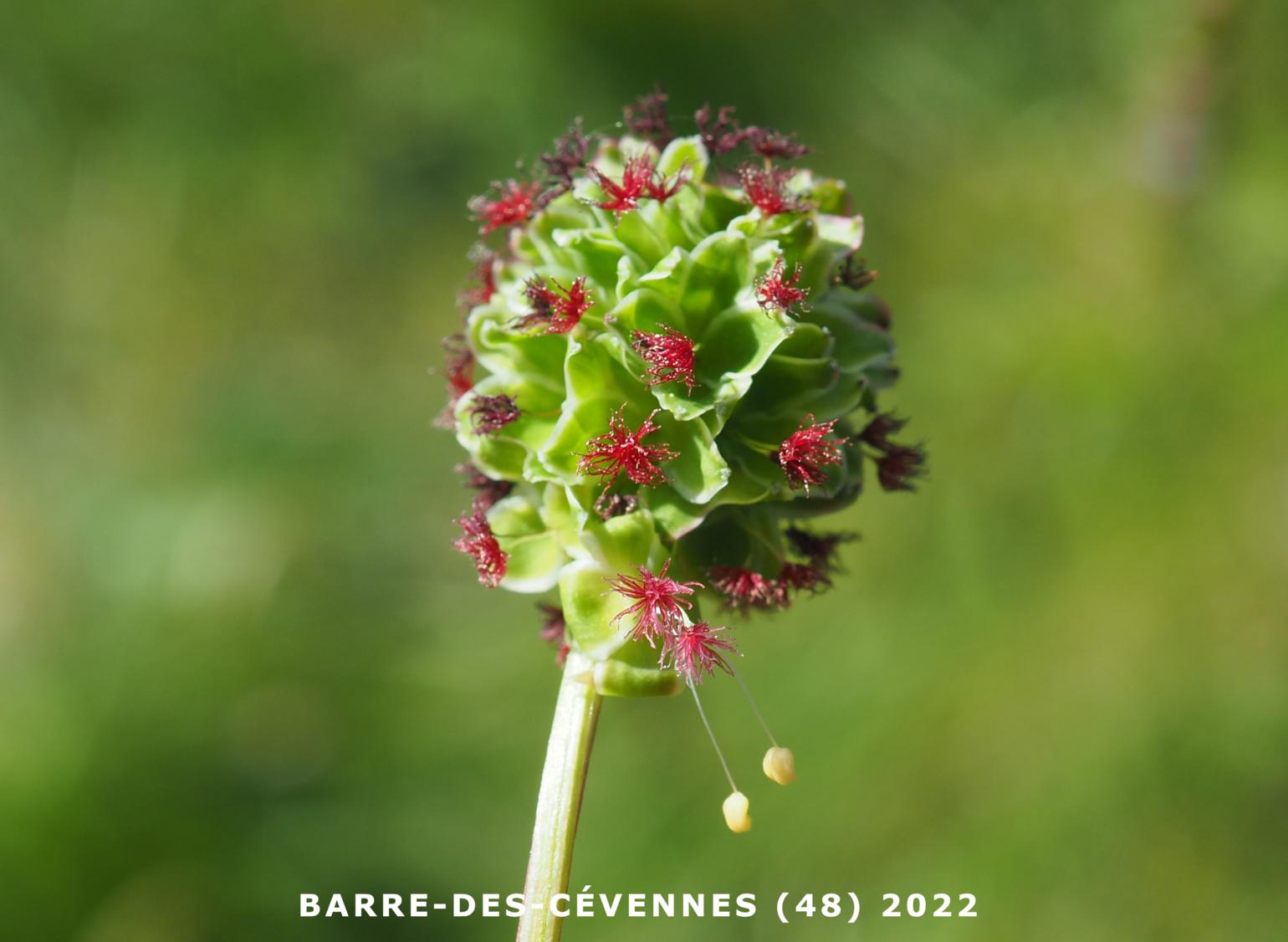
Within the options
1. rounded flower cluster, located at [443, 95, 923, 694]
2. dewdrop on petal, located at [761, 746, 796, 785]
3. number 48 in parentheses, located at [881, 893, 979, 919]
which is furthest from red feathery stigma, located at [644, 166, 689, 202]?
number 48 in parentheses, located at [881, 893, 979, 919]

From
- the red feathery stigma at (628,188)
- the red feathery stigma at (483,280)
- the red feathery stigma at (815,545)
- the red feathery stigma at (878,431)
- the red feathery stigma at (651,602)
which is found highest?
the red feathery stigma at (483,280)

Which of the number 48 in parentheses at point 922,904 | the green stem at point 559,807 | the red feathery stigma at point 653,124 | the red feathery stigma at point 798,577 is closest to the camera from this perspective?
the green stem at point 559,807

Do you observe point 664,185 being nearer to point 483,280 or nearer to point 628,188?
point 628,188

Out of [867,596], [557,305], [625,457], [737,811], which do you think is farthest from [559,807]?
[867,596]

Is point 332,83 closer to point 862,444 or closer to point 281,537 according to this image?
point 281,537

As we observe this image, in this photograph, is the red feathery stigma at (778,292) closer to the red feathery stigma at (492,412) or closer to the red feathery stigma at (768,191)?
the red feathery stigma at (768,191)

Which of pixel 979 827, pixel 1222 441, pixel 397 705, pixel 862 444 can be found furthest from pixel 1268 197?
pixel 397 705

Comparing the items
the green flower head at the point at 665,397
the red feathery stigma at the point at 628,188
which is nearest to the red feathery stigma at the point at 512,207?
the green flower head at the point at 665,397

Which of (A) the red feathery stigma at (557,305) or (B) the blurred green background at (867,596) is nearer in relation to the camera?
(A) the red feathery stigma at (557,305)
